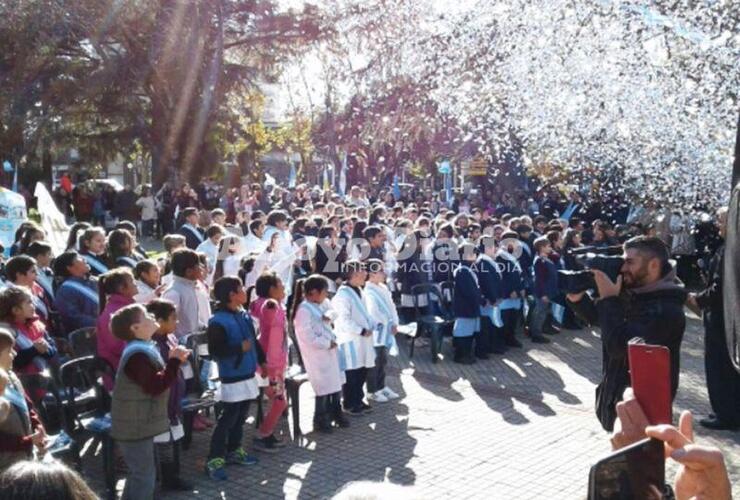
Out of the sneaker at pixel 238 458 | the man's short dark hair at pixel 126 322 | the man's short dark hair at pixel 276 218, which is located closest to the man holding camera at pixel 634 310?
the man's short dark hair at pixel 126 322

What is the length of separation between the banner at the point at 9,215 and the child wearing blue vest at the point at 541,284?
30.8 feet

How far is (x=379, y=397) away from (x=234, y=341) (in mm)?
2821

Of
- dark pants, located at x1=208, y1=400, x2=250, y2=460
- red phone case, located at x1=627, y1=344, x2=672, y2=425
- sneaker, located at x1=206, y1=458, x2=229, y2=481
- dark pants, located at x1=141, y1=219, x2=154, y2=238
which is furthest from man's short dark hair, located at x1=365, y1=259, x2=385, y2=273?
dark pants, located at x1=141, y1=219, x2=154, y2=238

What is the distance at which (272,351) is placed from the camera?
24.1 feet

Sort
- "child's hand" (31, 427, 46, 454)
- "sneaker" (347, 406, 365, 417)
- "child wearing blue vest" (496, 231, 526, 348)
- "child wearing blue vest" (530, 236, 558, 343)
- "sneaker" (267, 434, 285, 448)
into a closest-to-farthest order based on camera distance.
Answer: "child's hand" (31, 427, 46, 454) < "sneaker" (267, 434, 285, 448) < "sneaker" (347, 406, 365, 417) < "child wearing blue vest" (496, 231, 526, 348) < "child wearing blue vest" (530, 236, 558, 343)

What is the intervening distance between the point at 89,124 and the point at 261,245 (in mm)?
19007

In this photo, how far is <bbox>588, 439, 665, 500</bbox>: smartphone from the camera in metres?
1.87

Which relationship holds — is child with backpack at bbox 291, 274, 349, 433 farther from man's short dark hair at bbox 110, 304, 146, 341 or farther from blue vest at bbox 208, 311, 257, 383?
man's short dark hair at bbox 110, 304, 146, 341

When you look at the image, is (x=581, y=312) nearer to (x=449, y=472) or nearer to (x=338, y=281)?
(x=449, y=472)

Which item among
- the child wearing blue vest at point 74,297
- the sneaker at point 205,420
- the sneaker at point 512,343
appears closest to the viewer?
the child wearing blue vest at point 74,297

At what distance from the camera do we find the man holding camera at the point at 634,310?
3973 millimetres

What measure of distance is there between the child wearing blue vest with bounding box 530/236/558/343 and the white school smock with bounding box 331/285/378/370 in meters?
4.46

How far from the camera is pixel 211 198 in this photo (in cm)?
2750

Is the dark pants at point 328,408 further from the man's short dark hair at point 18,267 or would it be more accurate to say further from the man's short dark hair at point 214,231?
the man's short dark hair at point 214,231
